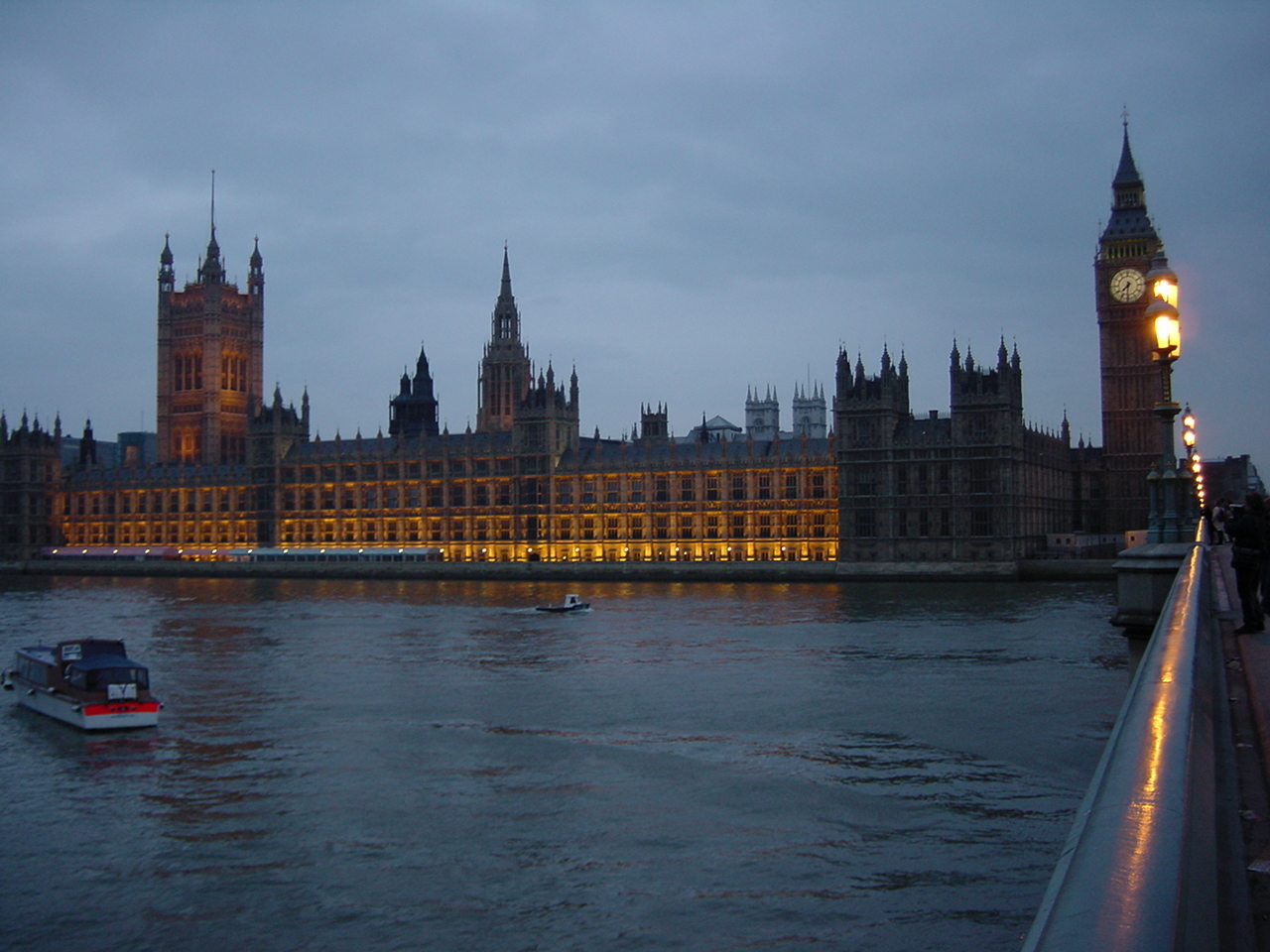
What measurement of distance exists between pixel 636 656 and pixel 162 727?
61.5ft

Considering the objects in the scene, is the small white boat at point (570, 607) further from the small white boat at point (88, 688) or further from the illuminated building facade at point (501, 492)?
the illuminated building facade at point (501, 492)

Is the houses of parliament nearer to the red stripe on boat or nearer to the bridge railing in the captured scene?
the red stripe on boat

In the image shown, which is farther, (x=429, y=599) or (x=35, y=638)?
(x=429, y=599)

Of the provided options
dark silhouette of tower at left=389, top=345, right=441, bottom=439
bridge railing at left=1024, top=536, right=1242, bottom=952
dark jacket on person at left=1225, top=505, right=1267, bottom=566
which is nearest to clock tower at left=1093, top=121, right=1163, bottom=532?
dark silhouette of tower at left=389, top=345, right=441, bottom=439

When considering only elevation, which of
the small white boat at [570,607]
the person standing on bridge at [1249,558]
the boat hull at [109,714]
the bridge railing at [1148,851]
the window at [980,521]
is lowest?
the boat hull at [109,714]

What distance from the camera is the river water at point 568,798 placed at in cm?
1745

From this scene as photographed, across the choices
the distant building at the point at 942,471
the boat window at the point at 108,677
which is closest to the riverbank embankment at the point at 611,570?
the distant building at the point at 942,471

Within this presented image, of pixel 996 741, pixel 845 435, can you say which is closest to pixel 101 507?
pixel 845 435

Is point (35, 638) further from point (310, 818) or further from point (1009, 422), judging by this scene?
point (1009, 422)

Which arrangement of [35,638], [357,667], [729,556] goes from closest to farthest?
[357,667] → [35,638] → [729,556]

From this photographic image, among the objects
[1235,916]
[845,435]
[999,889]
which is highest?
[845,435]

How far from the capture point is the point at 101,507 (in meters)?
142

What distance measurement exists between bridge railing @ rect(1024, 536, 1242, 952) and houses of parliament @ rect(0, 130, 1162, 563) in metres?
89.5

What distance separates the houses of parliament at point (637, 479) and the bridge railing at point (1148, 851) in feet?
294
